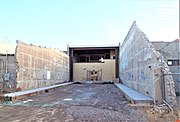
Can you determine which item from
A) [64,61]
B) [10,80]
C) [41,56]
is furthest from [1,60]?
[64,61]

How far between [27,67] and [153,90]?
1036cm

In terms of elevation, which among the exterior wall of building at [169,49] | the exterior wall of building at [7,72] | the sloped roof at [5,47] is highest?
the sloped roof at [5,47]

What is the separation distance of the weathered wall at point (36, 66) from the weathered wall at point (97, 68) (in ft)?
24.4

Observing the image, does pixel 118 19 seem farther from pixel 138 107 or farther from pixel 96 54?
pixel 96 54

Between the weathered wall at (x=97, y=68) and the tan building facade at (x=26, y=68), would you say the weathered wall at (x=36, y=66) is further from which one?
the weathered wall at (x=97, y=68)

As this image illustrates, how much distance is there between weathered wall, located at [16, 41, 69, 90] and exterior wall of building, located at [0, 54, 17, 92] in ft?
2.18

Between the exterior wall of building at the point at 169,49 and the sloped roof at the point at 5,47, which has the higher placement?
the sloped roof at the point at 5,47

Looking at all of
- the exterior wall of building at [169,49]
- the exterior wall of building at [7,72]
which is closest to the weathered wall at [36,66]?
the exterior wall of building at [7,72]

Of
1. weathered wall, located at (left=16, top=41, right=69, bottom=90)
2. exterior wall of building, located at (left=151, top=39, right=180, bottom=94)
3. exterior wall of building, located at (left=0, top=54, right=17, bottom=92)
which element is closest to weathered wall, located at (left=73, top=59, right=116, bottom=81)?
weathered wall, located at (left=16, top=41, right=69, bottom=90)

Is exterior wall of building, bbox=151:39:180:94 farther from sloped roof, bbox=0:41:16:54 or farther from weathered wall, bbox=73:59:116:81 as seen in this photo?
sloped roof, bbox=0:41:16:54

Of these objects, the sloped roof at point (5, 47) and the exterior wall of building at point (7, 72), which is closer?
the exterior wall of building at point (7, 72)

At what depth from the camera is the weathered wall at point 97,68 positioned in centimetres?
3266

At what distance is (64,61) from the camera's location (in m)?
28.2

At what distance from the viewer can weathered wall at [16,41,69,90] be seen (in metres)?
14.9
